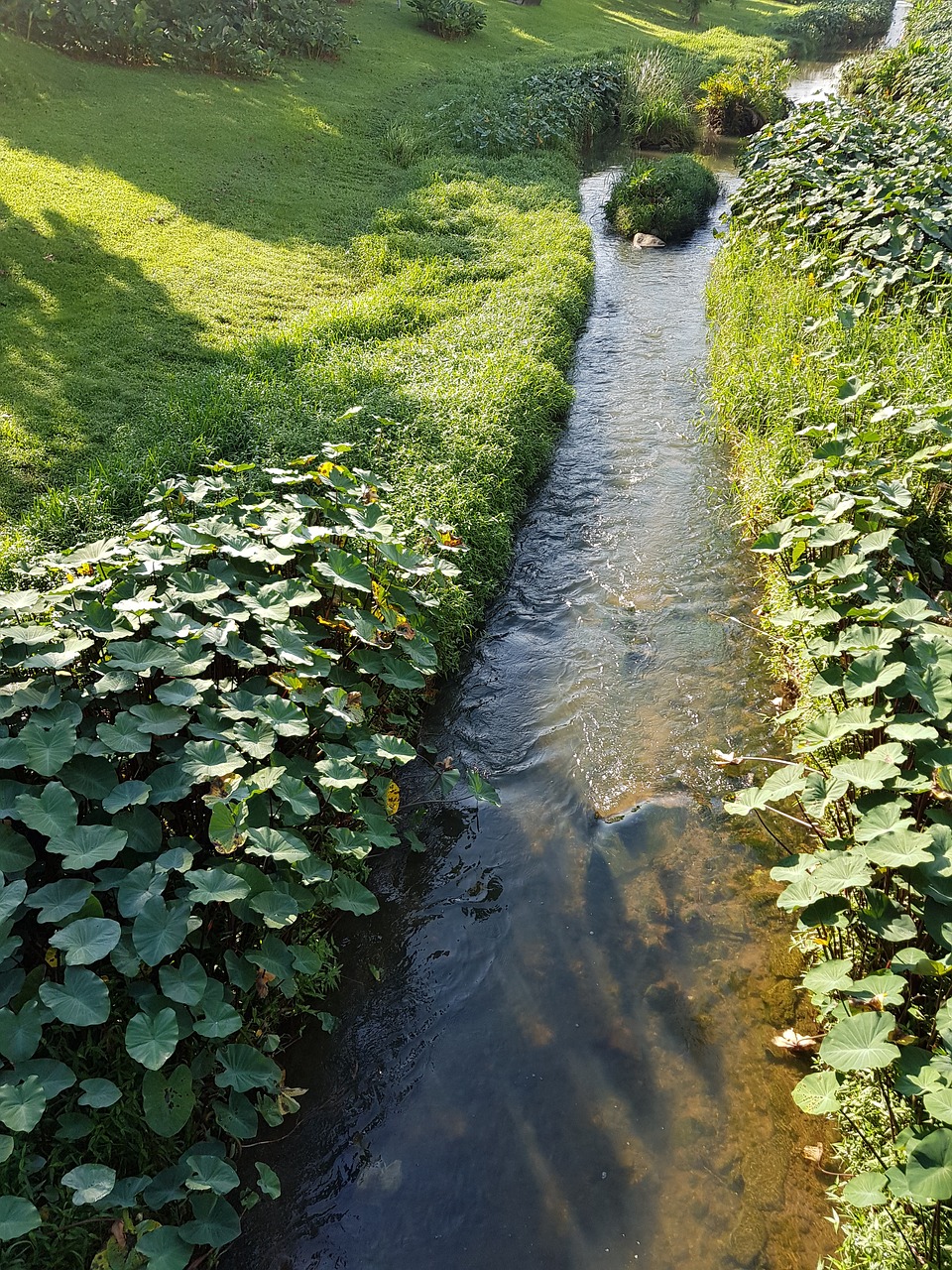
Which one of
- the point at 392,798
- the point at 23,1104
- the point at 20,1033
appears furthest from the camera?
the point at 392,798

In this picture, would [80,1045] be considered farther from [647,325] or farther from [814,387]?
[647,325]

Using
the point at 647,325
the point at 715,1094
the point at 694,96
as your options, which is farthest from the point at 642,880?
the point at 694,96

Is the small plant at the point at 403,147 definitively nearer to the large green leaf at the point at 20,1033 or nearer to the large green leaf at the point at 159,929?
the large green leaf at the point at 159,929

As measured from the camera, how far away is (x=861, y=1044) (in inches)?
103

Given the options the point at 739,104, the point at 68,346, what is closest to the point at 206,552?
the point at 68,346

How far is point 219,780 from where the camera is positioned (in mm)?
3350

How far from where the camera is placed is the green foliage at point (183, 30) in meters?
12.8

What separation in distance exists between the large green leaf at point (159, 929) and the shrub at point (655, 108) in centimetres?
2068

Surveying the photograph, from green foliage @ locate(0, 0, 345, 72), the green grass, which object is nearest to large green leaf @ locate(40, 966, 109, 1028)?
the green grass

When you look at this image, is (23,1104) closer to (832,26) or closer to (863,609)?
(863,609)

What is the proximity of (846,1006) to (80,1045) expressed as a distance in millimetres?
2846

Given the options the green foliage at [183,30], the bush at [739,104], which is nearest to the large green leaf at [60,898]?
the green foliage at [183,30]

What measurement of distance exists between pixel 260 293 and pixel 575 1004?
808 cm

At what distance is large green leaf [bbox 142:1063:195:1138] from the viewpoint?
2693 mm
